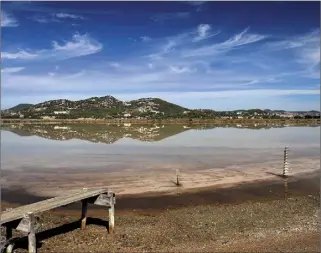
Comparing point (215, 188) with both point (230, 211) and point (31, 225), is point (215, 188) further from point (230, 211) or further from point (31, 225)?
point (31, 225)

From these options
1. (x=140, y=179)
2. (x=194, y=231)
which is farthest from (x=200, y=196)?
(x=194, y=231)

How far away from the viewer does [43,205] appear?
12.2 m

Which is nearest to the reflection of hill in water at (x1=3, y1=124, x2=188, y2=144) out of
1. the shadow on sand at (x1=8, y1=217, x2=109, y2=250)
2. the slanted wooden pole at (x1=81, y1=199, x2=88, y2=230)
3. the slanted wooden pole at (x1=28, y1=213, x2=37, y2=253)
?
the shadow on sand at (x1=8, y1=217, x2=109, y2=250)

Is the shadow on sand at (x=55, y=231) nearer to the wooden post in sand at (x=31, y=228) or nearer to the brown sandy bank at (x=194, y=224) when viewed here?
the brown sandy bank at (x=194, y=224)

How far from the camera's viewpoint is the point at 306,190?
24.9 meters

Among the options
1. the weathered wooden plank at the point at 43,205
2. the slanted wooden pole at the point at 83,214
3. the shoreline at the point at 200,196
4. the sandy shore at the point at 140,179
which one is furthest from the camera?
the sandy shore at the point at 140,179

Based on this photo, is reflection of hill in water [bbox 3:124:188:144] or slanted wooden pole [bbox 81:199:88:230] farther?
reflection of hill in water [bbox 3:124:188:144]

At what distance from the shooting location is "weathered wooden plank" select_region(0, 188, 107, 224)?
10952 millimetres

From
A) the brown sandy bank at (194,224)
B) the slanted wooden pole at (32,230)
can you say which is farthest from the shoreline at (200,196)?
the slanted wooden pole at (32,230)

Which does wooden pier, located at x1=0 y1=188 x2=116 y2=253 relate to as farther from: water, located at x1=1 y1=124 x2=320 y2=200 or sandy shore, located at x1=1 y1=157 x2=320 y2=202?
water, located at x1=1 y1=124 x2=320 y2=200

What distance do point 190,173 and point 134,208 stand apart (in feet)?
38.3

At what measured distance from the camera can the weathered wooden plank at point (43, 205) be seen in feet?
35.9

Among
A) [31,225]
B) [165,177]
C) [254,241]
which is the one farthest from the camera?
[165,177]

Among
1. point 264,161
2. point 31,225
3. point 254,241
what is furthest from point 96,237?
point 264,161
